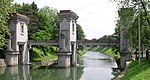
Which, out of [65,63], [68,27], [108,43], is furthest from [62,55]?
[108,43]

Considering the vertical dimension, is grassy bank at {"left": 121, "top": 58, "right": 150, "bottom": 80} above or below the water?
above

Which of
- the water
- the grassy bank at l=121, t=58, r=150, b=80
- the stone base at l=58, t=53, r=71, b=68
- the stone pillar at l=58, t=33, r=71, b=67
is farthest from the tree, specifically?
the grassy bank at l=121, t=58, r=150, b=80

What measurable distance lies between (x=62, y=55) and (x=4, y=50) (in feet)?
31.3

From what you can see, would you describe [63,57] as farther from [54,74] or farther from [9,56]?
[9,56]

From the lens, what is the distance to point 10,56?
46250 mm

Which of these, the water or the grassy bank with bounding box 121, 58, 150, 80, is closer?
the grassy bank with bounding box 121, 58, 150, 80

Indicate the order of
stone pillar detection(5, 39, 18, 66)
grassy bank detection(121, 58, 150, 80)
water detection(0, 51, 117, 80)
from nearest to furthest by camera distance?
grassy bank detection(121, 58, 150, 80) < water detection(0, 51, 117, 80) < stone pillar detection(5, 39, 18, 66)

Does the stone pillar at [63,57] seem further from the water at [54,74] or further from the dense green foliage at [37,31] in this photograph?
the dense green foliage at [37,31]

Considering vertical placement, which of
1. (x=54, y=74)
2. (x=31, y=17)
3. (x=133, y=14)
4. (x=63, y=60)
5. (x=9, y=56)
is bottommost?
(x=54, y=74)

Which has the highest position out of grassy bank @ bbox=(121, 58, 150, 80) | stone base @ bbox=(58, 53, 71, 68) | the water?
grassy bank @ bbox=(121, 58, 150, 80)

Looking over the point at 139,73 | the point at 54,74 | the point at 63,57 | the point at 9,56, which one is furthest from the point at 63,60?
the point at 139,73

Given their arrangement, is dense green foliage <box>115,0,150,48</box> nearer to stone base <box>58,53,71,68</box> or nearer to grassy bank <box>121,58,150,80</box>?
grassy bank <box>121,58,150,80</box>

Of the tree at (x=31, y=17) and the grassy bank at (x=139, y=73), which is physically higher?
the tree at (x=31, y=17)

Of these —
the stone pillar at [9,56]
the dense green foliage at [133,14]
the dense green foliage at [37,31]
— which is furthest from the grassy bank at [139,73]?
the dense green foliage at [37,31]
